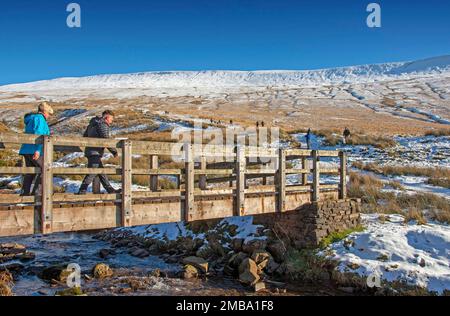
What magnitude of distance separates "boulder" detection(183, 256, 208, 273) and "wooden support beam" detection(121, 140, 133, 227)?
4.32 m

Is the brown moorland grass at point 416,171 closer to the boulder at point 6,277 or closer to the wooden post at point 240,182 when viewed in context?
the wooden post at point 240,182

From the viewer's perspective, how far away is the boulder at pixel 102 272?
11.3 metres

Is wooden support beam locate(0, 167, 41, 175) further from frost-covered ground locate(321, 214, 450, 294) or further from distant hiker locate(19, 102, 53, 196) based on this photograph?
frost-covered ground locate(321, 214, 450, 294)

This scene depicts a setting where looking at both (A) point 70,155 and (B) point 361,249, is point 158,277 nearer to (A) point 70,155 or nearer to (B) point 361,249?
(B) point 361,249

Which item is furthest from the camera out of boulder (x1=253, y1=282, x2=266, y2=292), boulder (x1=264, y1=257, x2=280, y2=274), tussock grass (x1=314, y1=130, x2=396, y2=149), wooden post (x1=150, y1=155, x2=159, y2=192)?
tussock grass (x1=314, y1=130, x2=396, y2=149)

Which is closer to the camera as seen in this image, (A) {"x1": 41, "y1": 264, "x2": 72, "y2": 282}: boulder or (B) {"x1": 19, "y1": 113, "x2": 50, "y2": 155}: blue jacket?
(B) {"x1": 19, "y1": 113, "x2": 50, "y2": 155}: blue jacket

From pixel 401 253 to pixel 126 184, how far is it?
7.07 metres

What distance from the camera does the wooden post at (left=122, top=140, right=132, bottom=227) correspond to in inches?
313

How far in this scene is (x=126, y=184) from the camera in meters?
7.95

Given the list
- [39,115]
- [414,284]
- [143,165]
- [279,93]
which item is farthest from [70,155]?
[279,93]

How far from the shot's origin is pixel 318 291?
10203 mm

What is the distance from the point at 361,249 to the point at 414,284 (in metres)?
1.94

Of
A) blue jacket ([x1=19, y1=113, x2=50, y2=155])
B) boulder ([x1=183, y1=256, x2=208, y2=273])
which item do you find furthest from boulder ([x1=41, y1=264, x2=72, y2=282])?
blue jacket ([x1=19, y1=113, x2=50, y2=155])

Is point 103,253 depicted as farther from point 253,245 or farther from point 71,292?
point 253,245
